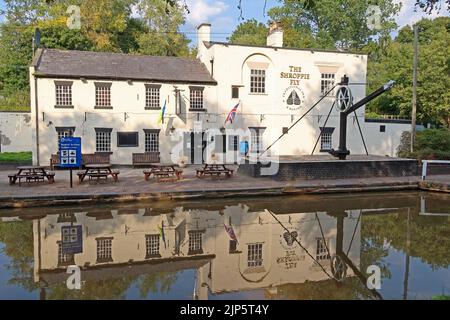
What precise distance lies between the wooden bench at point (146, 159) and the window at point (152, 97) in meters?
2.61

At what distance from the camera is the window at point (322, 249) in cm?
816

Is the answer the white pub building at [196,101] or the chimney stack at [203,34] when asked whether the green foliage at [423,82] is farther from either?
the chimney stack at [203,34]

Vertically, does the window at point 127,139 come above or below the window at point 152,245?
above

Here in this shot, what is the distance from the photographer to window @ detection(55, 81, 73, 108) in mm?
20609

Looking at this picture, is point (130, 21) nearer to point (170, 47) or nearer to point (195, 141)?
point (170, 47)

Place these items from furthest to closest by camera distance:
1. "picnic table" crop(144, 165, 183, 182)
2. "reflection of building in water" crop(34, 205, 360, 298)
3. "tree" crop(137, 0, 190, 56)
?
"tree" crop(137, 0, 190, 56)
"picnic table" crop(144, 165, 183, 182)
"reflection of building in water" crop(34, 205, 360, 298)

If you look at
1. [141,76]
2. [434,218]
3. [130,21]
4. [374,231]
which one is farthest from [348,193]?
[130,21]

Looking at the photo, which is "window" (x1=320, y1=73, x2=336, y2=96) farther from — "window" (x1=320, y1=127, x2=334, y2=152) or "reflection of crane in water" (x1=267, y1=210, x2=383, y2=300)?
"reflection of crane in water" (x1=267, y1=210, x2=383, y2=300)

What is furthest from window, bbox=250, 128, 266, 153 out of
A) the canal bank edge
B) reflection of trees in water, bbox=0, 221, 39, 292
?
reflection of trees in water, bbox=0, 221, 39, 292

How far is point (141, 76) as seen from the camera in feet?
71.9

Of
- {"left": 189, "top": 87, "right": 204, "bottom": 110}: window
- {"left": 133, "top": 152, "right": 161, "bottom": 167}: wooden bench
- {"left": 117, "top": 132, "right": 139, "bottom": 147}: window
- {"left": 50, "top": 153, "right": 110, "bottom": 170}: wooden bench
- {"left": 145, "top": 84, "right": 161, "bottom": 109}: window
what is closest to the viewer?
{"left": 50, "top": 153, "right": 110, "bottom": 170}: wooden bench

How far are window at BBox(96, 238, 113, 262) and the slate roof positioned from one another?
13.9 meters

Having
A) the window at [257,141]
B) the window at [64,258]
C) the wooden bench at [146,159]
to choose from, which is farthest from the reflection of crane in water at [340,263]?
the window at [257,141]
